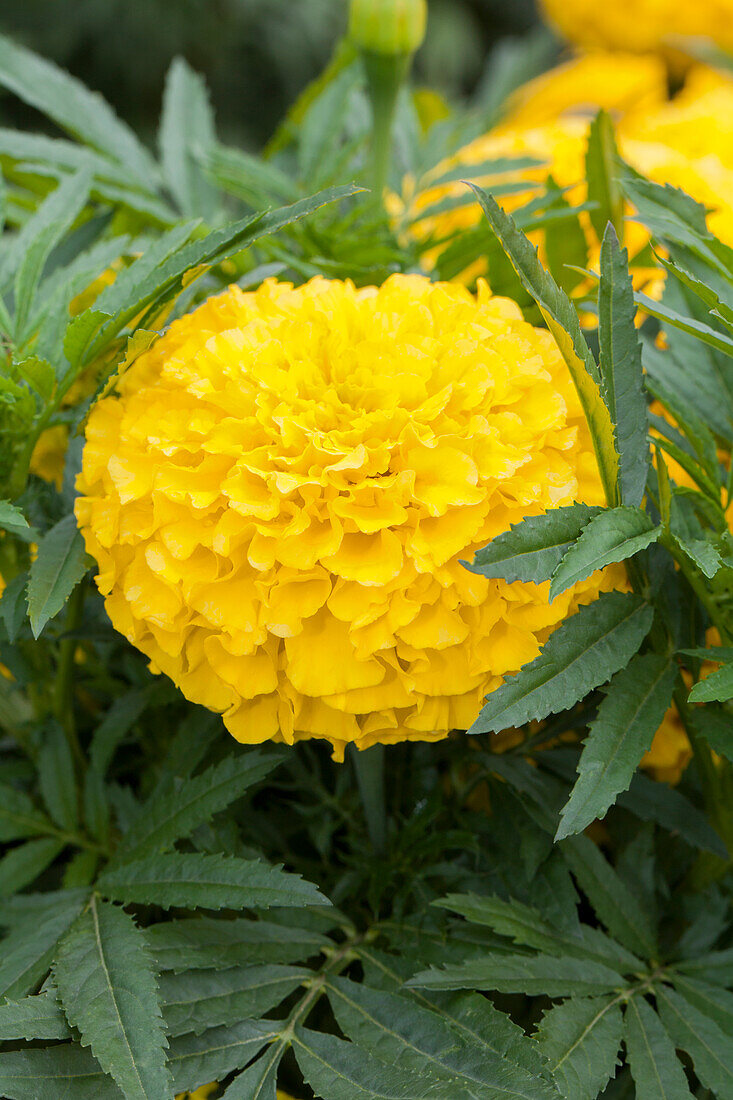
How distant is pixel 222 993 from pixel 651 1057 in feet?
0.55

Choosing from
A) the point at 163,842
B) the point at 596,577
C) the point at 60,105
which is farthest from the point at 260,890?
the point at 60,105

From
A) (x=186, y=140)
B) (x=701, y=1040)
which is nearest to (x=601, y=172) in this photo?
(x=186, y=140)

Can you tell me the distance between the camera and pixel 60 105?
25.6 inches

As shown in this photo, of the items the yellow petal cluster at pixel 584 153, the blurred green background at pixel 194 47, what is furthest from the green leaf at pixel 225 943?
the blurred green background at pixel 194 47

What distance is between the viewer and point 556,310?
354mm

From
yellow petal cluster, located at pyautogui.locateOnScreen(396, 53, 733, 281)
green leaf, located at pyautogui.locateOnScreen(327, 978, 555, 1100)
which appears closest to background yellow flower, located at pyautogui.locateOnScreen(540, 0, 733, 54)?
yellow petal cluster, located at pyautogui.locateOnScreen(396, 53, 733, 281)

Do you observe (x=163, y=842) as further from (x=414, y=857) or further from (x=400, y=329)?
(x=400, y=329)

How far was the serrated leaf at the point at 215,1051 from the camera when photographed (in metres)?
0.39

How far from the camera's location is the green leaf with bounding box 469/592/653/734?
1.10 ft

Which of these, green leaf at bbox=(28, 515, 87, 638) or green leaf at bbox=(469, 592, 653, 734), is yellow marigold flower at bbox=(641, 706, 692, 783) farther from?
green leaf at bbox=(28, 515, 87, 638)

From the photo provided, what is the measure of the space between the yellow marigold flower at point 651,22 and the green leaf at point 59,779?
46.5 inches

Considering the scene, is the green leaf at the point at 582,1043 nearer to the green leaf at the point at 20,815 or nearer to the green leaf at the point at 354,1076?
the green leaf at the point at 354,1076

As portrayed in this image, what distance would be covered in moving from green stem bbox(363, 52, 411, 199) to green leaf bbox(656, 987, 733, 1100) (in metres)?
0.47

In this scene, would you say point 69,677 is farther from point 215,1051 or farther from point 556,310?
point 556,310
